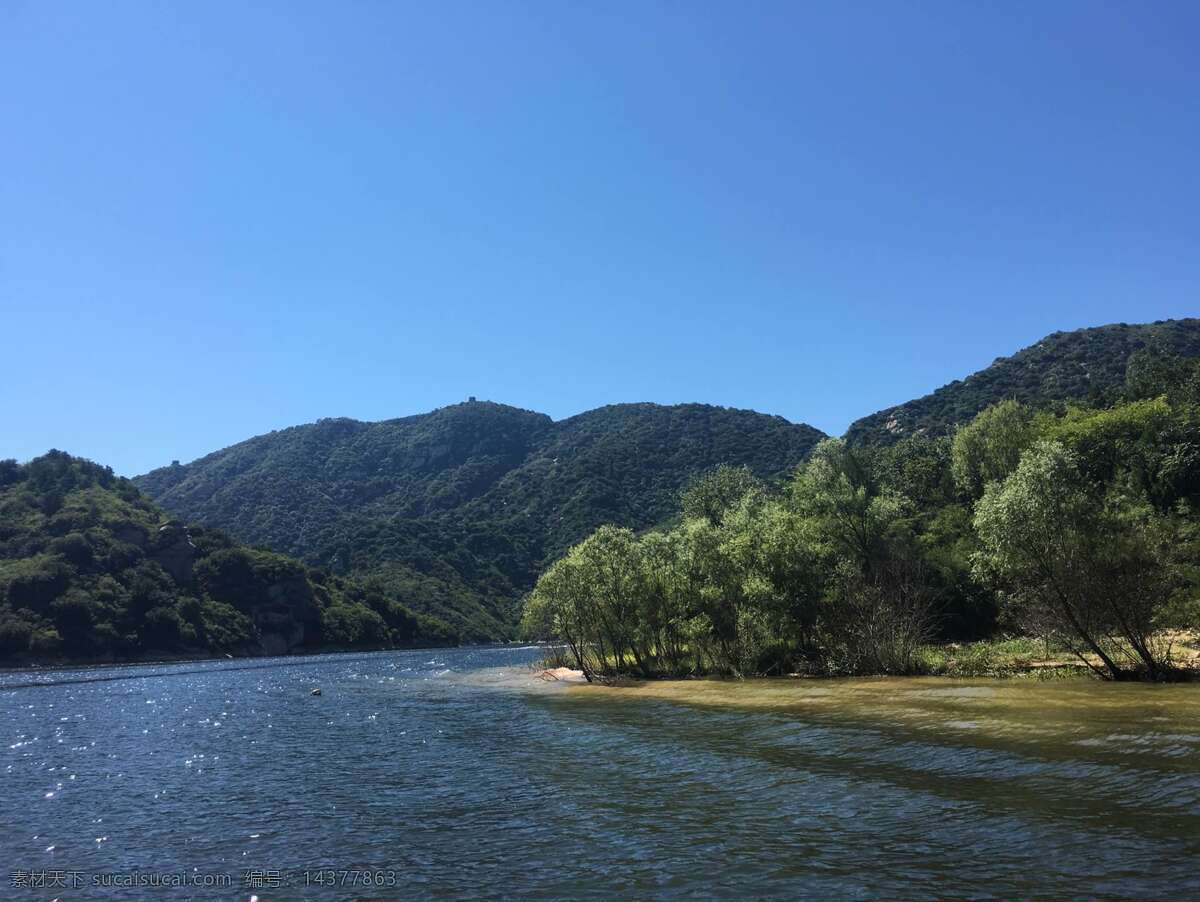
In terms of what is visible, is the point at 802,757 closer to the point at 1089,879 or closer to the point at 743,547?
the point at 1089,879

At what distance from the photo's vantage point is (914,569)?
58.0m

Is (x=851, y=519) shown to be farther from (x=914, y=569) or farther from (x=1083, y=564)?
(x=1083, y=564)

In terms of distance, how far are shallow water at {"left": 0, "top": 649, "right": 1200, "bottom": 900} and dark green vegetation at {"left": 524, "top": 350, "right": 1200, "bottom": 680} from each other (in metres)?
5.79

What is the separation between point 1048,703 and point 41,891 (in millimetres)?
34990

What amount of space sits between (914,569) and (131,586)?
150m

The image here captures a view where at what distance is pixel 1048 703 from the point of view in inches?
1225

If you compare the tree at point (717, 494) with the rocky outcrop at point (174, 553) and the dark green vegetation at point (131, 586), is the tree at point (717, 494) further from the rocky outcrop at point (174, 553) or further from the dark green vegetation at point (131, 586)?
the rocky outcrop at point (174, 553)

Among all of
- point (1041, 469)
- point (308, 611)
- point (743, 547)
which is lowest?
point (308, 611)

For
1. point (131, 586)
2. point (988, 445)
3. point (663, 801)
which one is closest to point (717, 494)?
point (988, 445)

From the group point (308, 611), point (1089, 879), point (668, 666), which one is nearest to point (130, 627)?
point (308, 611)

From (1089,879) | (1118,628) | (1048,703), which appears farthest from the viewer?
(1118,628)

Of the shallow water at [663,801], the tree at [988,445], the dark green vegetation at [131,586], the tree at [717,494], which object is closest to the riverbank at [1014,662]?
the shallow water at [663,801]

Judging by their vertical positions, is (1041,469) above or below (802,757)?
above

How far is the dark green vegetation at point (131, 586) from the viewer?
12912 centimetres
